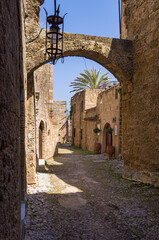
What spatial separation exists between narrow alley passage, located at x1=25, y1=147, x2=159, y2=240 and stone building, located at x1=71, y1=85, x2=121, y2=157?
6.16m

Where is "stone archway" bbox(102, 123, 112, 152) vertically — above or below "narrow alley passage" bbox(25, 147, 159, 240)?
above

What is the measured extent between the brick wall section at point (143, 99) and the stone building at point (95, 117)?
5.12m

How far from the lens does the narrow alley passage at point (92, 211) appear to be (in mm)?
3016

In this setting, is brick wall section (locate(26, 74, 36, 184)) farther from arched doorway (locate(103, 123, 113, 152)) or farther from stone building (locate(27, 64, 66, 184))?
arched doorway (locate(103, 123, 113, 152))

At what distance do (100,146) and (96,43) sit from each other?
912cm

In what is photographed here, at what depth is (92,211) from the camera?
3863mm

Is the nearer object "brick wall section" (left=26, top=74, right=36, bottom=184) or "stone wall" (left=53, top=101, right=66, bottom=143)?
"brick wall section" (left=26, top=74, right=36, bottom=184)

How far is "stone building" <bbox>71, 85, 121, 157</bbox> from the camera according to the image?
39.2 feet

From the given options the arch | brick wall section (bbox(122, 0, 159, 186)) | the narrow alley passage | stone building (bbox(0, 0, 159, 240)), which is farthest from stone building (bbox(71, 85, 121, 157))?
the narrow alley passage

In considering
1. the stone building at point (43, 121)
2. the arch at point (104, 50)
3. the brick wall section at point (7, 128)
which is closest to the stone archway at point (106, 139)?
the stone building at point (43, 121)

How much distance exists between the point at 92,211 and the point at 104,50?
4270 mm

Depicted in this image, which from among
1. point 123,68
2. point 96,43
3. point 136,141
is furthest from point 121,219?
point 96,43

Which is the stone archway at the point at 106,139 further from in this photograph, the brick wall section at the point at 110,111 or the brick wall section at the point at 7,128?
the brick wall section at the point at 7,128

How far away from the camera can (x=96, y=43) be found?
5969mm
